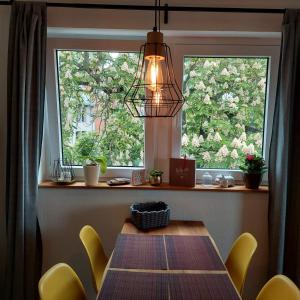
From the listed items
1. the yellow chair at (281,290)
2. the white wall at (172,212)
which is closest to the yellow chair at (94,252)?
the white wall at (172,212)

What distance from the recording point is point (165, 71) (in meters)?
2.04

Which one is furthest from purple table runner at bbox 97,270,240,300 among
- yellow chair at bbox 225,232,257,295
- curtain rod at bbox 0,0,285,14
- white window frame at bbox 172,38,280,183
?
curtain rod at bbox 0,0,285,14

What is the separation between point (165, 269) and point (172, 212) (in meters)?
0.77

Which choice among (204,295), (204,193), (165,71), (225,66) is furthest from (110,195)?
(225,66)

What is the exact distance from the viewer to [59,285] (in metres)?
1.25

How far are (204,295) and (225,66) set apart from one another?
156 centimetres

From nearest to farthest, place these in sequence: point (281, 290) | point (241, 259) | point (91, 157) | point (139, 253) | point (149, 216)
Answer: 1. point (281, 290)
2. point (139, 253)
3. point (241, 259)
4. point (149, 216)
5. point (91, 157)

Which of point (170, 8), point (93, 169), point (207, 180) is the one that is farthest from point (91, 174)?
point (170, 8)

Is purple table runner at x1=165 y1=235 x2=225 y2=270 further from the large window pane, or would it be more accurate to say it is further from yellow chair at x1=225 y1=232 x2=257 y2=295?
the large window pane

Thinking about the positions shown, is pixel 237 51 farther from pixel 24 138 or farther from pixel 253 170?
pixel 24 138

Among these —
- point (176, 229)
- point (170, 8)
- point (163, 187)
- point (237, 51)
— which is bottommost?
point (176, 229)

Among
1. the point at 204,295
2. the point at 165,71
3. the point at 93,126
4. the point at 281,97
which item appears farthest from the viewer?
the point at 93,126

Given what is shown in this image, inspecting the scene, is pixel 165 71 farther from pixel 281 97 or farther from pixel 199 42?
pixel 281 97

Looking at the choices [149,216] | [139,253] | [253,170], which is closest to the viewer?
[139,253]
